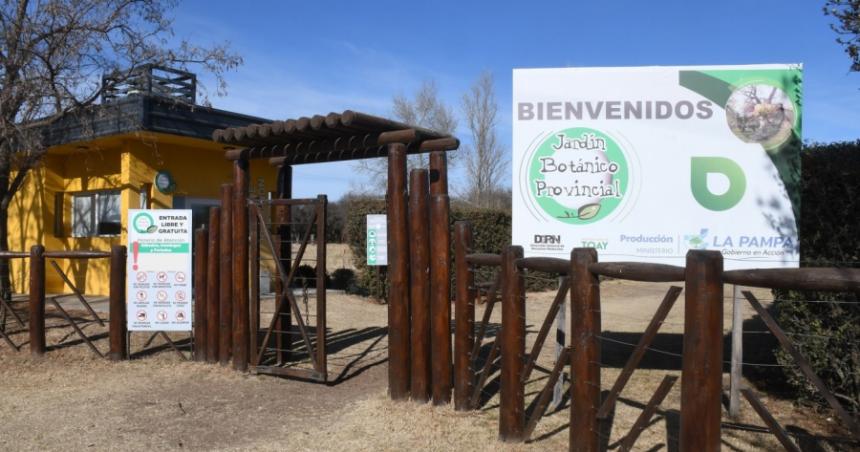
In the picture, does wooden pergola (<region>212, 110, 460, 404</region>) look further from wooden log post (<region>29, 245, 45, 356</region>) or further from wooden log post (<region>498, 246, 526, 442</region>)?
wooden log post (<region>29, 245, 45, 356</region>)

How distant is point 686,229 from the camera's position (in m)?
7.05

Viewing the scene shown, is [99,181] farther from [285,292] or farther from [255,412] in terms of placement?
[255,412]

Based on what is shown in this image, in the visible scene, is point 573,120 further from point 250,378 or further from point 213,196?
point 213,196

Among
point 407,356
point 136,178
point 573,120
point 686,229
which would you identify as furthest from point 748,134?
point 136,178

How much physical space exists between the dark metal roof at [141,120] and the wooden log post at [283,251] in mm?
4677

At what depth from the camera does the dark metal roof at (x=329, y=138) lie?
7.19m

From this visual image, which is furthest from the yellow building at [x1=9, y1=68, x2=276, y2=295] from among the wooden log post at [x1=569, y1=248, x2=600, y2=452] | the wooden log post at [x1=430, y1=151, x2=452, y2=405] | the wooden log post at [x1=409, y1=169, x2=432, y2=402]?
the wooden log post at [x1=569, y1=248, x2=600, y2=452]

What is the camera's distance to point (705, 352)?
3600 millimetres

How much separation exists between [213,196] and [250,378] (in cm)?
857

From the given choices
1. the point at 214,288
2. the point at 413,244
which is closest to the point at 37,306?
the point at 214,288

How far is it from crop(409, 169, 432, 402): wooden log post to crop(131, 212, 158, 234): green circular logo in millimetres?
3961

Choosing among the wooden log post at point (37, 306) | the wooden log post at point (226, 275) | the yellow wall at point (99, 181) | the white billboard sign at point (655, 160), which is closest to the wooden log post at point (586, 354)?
the white billboard sign at point (655, 160)

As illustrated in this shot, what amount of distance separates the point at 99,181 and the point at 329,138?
31.9 ft

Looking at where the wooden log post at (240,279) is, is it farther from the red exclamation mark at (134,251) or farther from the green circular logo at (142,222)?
the red exclamation mark at (134,251)
